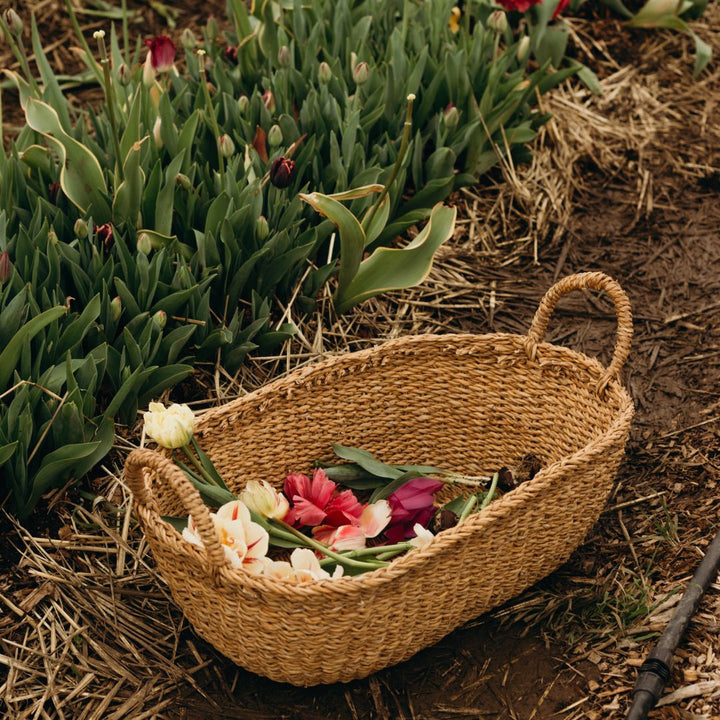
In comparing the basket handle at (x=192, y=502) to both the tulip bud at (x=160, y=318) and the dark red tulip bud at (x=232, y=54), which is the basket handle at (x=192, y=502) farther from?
the dark red tulip bud at (x=232, y=54)

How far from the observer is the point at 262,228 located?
7.02ft

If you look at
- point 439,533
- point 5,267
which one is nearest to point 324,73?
point 5,267

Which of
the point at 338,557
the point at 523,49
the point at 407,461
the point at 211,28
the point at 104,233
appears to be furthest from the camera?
the point at 523,49

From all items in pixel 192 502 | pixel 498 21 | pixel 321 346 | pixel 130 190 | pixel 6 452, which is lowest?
pixel 321 346

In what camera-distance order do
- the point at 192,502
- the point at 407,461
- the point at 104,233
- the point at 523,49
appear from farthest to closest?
the point at 523,49
the point at 407,461
the point at 104,233
the point at 192,502

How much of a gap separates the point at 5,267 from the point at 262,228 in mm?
520

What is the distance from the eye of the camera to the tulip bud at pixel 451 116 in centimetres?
254

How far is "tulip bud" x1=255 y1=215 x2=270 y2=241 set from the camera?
6.97ft

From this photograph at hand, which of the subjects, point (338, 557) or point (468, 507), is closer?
point (338, 557)

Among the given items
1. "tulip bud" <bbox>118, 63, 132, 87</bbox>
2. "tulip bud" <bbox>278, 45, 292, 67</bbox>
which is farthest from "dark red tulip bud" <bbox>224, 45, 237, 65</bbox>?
"tulip bud" <bbox>118, 63, 132, 87</bbox>

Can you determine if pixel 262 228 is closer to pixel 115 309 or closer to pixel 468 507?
pixel 115 309

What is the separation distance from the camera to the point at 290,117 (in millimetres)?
2389

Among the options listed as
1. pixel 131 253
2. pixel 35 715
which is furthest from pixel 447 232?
pixel 35 715

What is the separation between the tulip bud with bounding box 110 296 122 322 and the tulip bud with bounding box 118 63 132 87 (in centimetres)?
65
